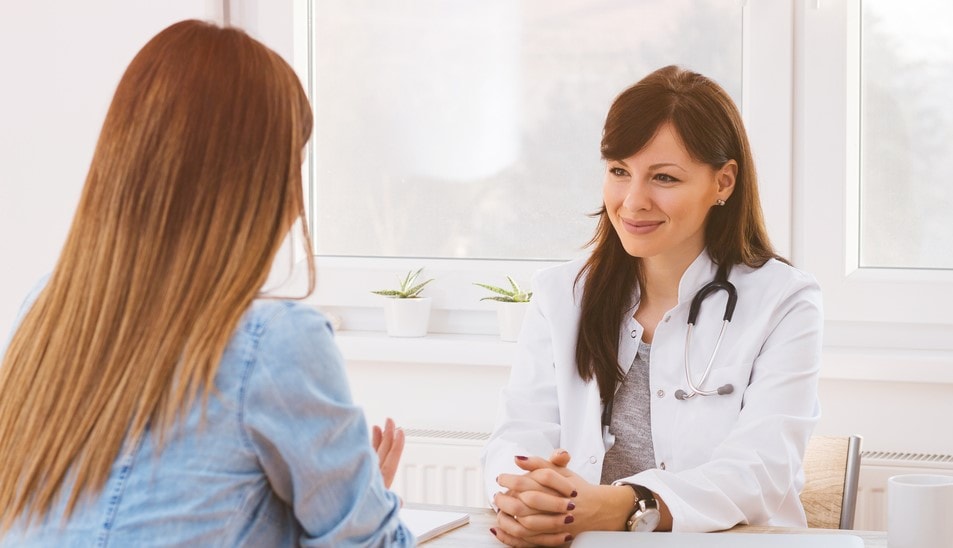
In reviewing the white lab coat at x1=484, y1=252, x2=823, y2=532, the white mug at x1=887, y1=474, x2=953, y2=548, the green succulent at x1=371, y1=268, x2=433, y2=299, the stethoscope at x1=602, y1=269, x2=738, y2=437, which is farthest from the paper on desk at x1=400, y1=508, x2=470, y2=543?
the green succulent at x1=371, y1=268, x2=433, y2=299

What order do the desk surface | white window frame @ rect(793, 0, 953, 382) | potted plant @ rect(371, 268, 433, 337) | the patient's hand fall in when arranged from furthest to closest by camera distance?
potted plant @ rect(371, 268, 433, 337)
white window frame @ rect(793, 0, 953, 382)
the desk surface
the patient's hand

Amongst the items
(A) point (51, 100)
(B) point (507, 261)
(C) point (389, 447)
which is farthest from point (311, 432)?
(A) point (51, 100)

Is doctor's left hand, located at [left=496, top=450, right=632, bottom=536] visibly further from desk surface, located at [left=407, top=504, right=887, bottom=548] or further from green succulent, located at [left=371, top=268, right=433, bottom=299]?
green succulent, located at [left=371, top=268, right=433, bottom=299]

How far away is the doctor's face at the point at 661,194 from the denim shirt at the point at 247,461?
3.52 ft

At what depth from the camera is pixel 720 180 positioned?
2008 mm

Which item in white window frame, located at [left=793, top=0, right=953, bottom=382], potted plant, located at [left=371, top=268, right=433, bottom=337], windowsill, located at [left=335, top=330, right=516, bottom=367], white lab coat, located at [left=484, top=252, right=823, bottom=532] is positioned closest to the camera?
white lab coat, located at [left=484, top=252, right=823, bottom=532]

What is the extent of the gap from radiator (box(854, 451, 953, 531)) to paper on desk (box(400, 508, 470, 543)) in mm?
1156

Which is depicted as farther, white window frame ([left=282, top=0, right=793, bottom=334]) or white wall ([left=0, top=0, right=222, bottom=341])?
white wall ([left=0, top=0, right=222, bottom=341])

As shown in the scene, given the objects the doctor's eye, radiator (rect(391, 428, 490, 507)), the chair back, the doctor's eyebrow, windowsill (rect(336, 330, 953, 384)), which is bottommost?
radiator (rect(391, 428, 490, 507))

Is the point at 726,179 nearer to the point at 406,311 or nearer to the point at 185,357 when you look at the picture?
the point at 406,311

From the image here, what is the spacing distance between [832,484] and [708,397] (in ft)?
0.91

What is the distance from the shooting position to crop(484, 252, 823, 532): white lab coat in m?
1.72

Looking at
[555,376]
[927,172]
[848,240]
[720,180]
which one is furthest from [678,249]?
[927,172]

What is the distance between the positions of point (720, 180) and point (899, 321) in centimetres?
82
